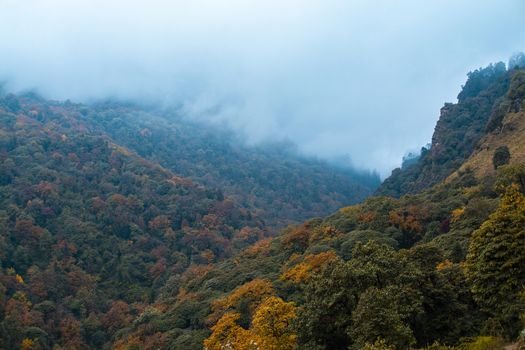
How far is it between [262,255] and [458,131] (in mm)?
88376

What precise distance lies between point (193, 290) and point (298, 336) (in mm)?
53482

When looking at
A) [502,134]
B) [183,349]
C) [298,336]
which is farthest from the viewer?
[502,134]

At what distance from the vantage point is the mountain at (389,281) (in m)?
27.3

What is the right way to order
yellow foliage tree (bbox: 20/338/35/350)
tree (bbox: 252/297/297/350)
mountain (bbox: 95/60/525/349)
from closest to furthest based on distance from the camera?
mountain (bbox: 95/60/525/349)
tree (bbox: 252/297/297/350)
yellow foliage tree (bbox: 20/338/35/350)

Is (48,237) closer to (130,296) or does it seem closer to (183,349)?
→ (130,296)

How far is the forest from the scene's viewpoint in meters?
29.0

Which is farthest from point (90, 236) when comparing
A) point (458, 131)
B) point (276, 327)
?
point (458, 131)

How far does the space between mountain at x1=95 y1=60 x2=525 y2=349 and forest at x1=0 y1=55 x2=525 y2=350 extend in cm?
14

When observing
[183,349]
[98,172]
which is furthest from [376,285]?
[98,172]

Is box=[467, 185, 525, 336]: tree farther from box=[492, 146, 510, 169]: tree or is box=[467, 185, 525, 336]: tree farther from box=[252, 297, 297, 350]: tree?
box=[492, 146, 510, 169]: tree

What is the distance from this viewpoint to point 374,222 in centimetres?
6994

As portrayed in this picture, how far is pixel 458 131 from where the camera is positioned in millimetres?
145625

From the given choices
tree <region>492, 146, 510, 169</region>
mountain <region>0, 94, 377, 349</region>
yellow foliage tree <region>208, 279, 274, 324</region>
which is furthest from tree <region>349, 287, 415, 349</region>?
tree <region>492, 146, 510, 169</region>

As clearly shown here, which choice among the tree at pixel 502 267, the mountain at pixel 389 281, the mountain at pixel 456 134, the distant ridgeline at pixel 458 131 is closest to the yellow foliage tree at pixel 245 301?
the mountain at pixel 389 281
